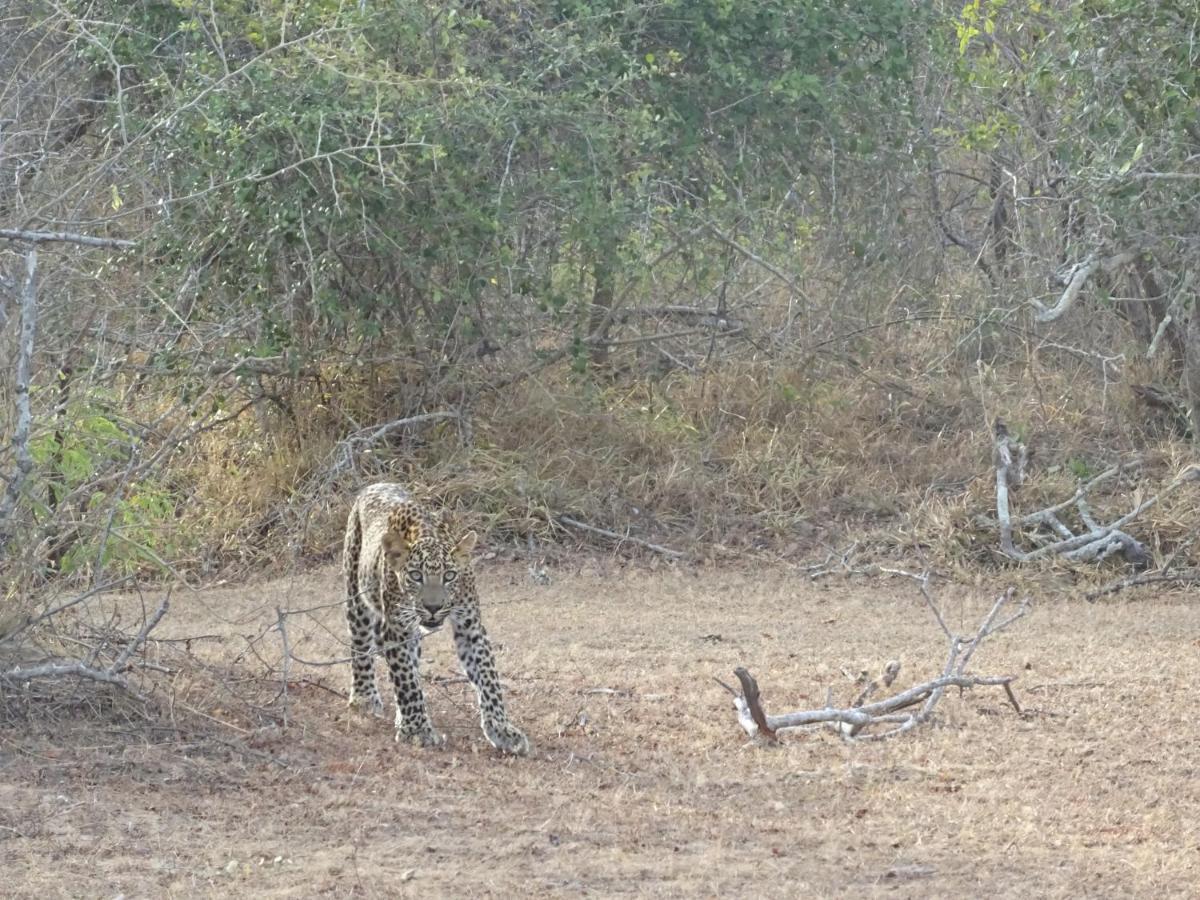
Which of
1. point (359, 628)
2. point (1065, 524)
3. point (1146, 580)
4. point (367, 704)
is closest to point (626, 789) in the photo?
point (367, 704)

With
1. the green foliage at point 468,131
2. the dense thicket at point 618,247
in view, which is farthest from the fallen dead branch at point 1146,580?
the green foliage at point 468,131

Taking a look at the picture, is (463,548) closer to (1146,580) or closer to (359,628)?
(359,628)

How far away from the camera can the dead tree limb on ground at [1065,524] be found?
38.7ft

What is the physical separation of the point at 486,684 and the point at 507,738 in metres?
0.23

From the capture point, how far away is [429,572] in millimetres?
7316

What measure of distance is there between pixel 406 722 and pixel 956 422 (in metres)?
7.45

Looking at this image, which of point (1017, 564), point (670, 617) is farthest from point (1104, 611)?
point (670, 617)

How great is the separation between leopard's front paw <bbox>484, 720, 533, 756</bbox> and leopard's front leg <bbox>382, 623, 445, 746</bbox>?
0.21m

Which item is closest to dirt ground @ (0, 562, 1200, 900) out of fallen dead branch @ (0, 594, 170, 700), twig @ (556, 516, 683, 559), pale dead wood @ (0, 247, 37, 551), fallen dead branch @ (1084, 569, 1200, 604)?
fallen dead branch @ (0, 594, 170, 700)

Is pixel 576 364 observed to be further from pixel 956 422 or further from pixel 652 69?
pixel 956 422

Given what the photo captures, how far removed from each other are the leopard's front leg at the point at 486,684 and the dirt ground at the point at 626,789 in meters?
0.11

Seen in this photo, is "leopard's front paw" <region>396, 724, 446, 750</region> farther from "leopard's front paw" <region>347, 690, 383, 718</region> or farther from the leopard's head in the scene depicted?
"leopard's front paw" <region>347, 690, 383, 718</region>

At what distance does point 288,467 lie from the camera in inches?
491

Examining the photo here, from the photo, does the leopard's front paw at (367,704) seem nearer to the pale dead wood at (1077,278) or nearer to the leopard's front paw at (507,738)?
the leopard's front paw at (507,738)
